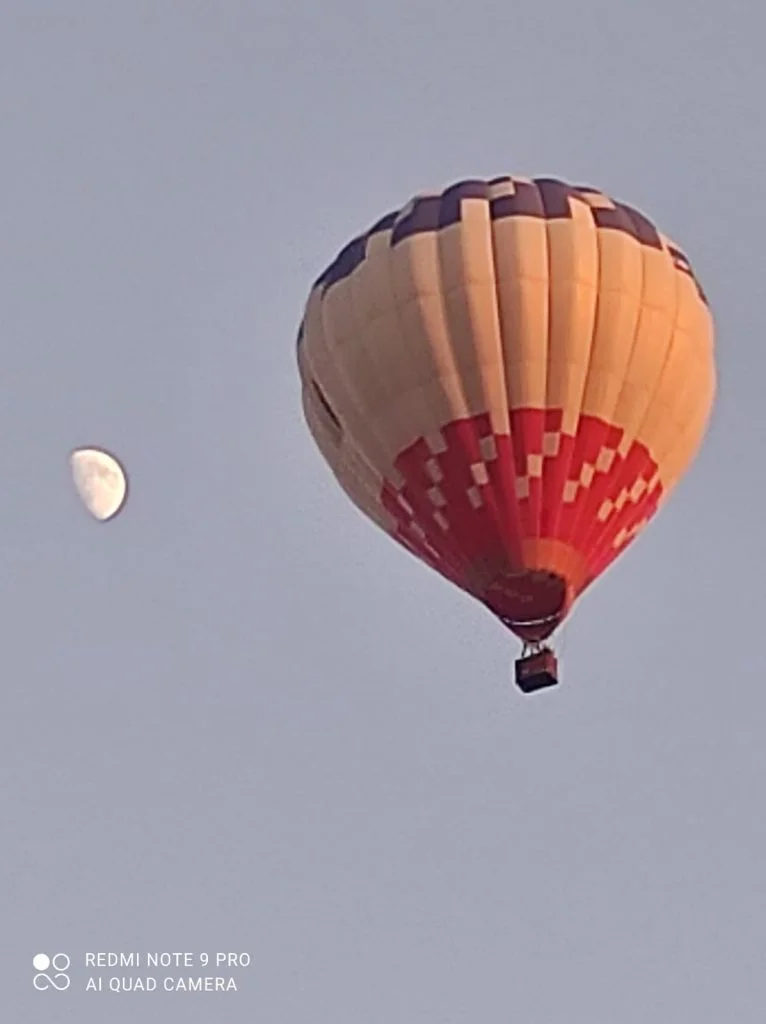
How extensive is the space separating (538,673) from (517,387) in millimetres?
2155

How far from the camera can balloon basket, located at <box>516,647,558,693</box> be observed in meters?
34.0

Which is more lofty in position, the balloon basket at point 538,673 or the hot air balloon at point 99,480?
the hot air balloon at point 99,480

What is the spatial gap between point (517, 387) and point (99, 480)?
4.00 m

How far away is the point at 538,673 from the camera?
34000 millimetres

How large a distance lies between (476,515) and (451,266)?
1.90 metres

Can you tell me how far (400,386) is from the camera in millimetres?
33969

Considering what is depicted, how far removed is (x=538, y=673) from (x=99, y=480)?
4239 mm

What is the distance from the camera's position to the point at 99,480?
118 feet

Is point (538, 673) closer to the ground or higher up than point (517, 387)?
closer to the ground

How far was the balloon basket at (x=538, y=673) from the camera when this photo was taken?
111ft

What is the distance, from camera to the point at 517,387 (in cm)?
3381

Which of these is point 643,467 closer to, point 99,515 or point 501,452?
point 501,452

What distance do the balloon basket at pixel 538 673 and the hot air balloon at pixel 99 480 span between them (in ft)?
12.2

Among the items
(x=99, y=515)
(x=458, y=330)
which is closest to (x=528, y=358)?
(x=458, y=330)
